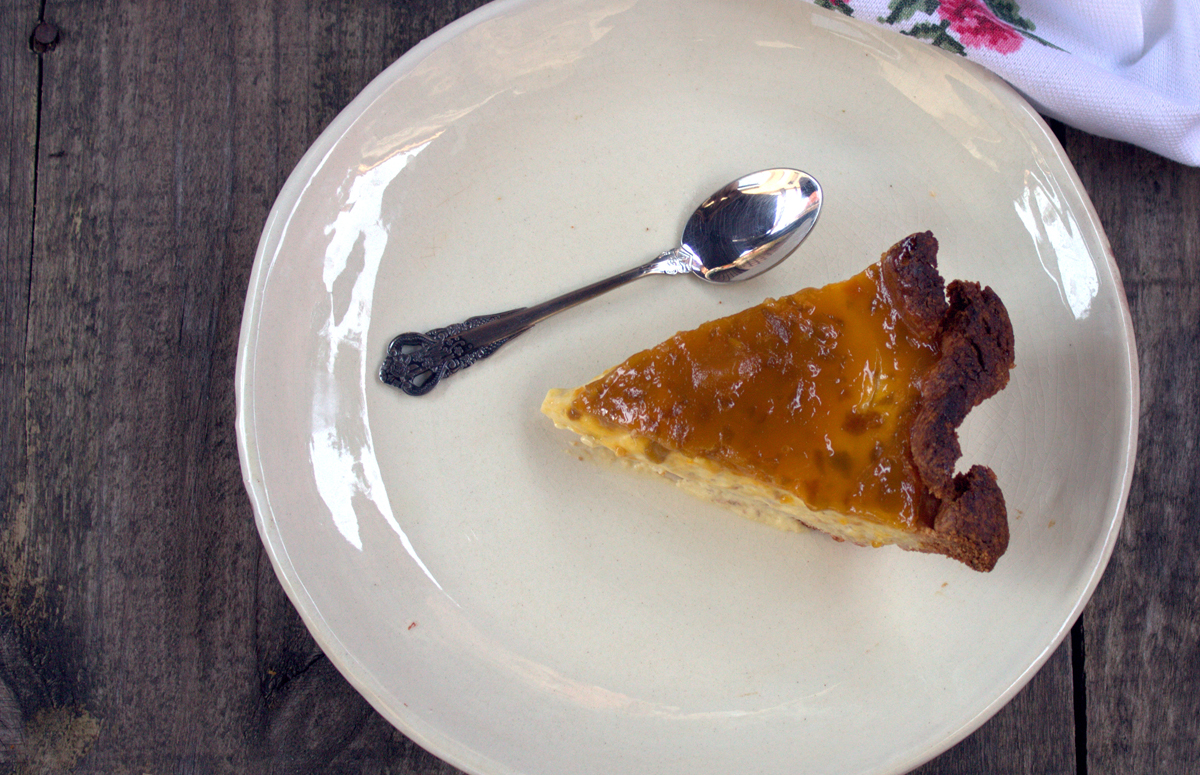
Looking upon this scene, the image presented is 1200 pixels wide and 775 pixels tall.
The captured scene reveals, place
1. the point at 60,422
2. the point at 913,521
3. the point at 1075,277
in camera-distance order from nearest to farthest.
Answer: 1. the point at 913,521
2. the point at 1075,277
3. the point at 60,422

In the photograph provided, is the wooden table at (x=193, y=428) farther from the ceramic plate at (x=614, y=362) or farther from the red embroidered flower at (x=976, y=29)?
the red embroidered flower at (x=976, y=29)

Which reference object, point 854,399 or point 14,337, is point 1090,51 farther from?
point 14,337

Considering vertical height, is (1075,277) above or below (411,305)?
above

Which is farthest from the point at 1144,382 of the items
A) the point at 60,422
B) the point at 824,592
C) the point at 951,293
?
the point at 60,422

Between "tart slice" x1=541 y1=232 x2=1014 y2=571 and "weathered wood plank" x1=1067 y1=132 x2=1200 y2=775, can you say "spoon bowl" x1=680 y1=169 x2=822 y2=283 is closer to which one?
"tart slice" x1=541 y1=232 x2=1014 y2=571

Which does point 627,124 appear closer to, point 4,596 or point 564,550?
point 564,550

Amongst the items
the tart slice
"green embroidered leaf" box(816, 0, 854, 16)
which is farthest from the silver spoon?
"green embroidered leaf" box(816, 0, 854, 16)

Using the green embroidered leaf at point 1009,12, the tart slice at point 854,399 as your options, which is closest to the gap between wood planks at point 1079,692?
the green embroidered leaf at point 1009,12

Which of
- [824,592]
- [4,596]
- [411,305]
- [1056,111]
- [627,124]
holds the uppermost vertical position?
[1056,111]
